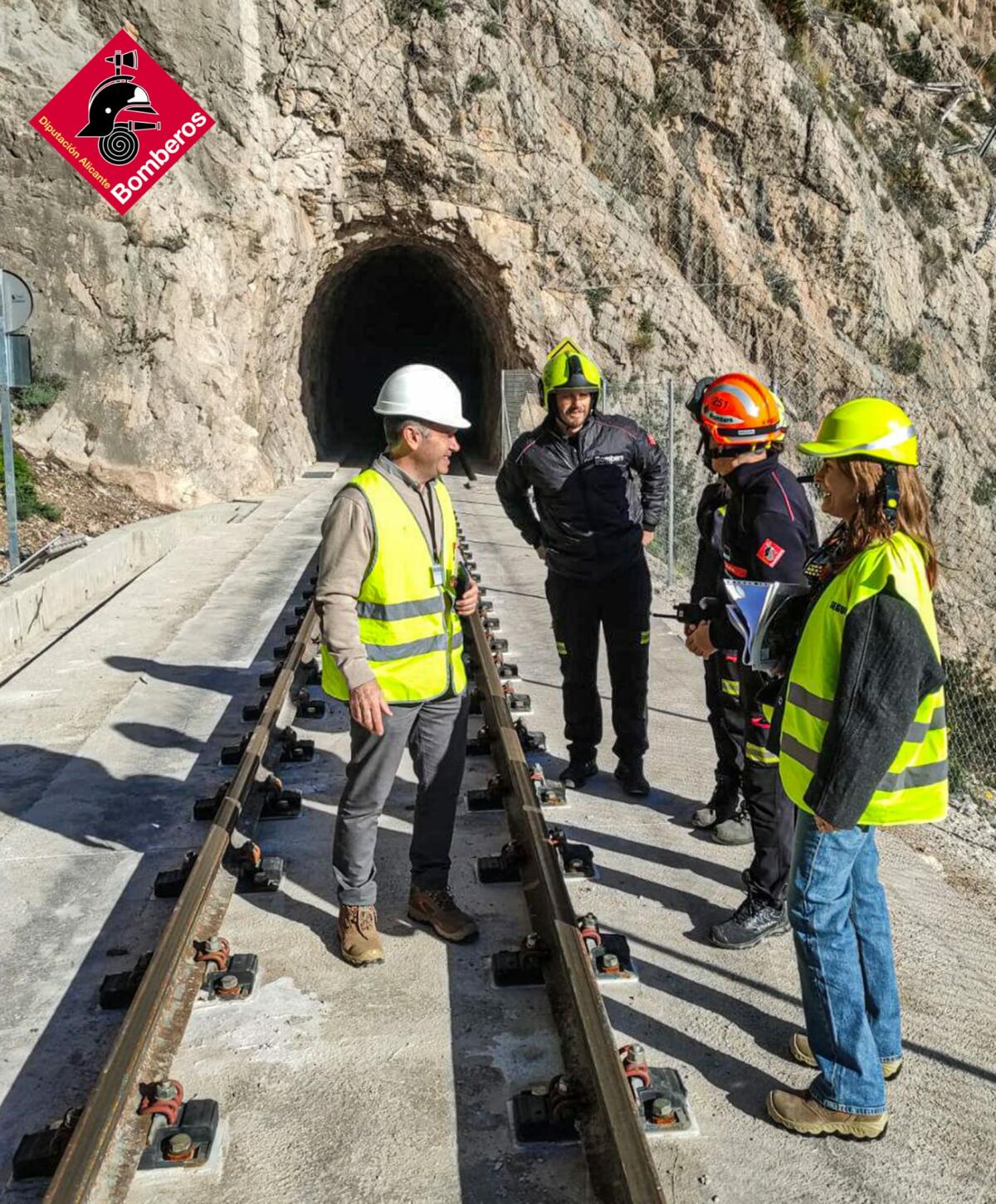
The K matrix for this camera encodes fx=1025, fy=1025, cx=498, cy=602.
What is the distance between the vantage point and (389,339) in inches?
1547

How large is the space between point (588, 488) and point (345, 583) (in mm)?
2213

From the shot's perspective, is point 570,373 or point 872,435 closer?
point 872,435

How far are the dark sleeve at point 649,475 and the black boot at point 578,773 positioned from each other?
1.37 meters

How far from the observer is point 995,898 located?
466cm

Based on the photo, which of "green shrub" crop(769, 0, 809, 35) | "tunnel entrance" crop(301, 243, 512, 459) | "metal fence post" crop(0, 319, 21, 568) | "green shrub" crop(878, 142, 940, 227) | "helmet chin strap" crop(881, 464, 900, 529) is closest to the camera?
"helmet chin strap" crop(881, 464, 900, 529)

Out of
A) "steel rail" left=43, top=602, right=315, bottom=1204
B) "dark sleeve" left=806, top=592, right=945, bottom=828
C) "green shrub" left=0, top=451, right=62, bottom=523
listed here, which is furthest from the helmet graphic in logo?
"dark sleeve" left=806, top=592, right=945, bottom=828

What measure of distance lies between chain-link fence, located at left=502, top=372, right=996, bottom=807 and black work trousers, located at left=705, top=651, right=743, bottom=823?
1.13 m

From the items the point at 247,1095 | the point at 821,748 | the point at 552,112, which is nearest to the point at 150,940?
the point at 247,1095

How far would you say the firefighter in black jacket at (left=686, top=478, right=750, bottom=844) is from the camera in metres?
4.81

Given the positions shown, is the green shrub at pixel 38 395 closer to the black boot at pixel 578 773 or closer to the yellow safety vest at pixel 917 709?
the black boot at pixel 578 773

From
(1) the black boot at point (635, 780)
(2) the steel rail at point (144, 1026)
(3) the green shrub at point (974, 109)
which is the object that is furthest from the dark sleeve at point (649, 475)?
(3) the green shrub at point (974, 109)

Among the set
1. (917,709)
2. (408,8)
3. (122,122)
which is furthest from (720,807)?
(408,8)

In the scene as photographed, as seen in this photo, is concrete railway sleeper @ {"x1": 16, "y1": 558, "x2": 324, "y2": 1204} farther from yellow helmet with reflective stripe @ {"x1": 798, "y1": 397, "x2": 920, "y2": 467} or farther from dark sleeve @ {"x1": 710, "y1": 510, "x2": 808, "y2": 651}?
yellow helmet with reflective stripe @ {"x1": 798, "y1": 397, "x2": 920, "y2": 467}

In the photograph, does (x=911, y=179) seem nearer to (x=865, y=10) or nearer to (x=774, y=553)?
(x=865, y=10)
